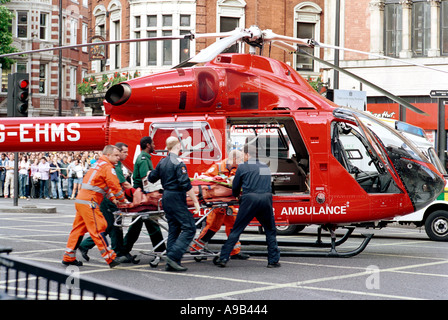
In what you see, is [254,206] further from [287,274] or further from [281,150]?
[281,150]

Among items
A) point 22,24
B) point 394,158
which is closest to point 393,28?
point 394,158

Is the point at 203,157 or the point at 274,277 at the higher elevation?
the point at 203,157

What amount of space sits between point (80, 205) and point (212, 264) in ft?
7.43

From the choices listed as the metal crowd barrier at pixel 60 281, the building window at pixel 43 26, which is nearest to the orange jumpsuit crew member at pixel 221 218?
the metal crowd barrier at pixel 60 281

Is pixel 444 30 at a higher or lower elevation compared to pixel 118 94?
higher

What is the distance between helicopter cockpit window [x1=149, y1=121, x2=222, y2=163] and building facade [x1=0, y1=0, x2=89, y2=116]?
127ft

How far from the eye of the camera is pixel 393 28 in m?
31.9

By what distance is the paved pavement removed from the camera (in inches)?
317

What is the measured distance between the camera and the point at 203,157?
11.9 m

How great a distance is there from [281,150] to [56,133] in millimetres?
4327

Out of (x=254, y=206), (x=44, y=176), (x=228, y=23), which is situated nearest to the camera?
(x=254, y=206)

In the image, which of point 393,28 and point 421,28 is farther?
point 393,28
